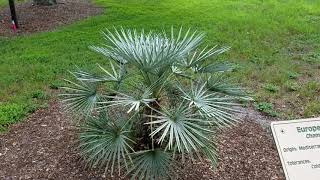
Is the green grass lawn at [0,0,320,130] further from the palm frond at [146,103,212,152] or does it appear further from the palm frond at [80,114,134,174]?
the palm frond at [146,103,212,152]

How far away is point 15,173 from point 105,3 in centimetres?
957

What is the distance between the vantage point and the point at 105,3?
13.8m

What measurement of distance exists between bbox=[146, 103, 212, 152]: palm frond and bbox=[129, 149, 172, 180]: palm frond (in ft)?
0.79

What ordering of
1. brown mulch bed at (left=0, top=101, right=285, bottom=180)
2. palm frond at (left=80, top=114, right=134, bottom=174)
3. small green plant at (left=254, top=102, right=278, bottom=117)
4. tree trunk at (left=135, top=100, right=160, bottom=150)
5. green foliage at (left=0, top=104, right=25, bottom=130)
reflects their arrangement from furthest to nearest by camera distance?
small green plant at (left=254, top=102, right=278, bottom=117) → green foliage at (left=0, top=104, right=25, bottom=130) → brown mulch bed at (left=0, top=101, right=285, bottom=180) → tree trunk at (left=135, top=100, right=160, bottom=150) → palm frond at (left=80, top=114, right=134, bottom=174)

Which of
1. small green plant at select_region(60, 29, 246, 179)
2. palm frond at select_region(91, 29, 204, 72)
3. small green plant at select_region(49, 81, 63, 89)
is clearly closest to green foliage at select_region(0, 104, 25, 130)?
small green plant at select_region(49, 81, 63, 89)

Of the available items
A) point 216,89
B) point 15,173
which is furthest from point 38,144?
point 216,89

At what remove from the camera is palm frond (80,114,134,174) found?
13.5 ft

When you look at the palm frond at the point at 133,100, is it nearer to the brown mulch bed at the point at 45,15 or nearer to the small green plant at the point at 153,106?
the small green plant at the point at 153,106

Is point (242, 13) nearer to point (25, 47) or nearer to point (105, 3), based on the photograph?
point (105, 3)

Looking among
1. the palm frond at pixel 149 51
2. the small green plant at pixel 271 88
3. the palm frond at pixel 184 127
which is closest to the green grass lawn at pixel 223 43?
the small green plant at pixel 271 88

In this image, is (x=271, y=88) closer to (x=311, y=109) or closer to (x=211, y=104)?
(x=311, y=109)

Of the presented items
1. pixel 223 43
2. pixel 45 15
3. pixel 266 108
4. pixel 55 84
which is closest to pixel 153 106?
pixel 266 108

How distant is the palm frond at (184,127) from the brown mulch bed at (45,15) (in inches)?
299

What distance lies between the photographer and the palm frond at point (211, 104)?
4020mm
